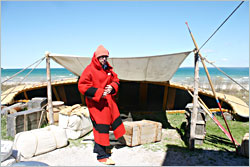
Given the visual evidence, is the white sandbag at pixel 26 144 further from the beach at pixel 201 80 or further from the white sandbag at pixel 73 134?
the beach at pixel 201 80

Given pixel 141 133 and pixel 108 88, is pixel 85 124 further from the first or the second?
pixel 108 88

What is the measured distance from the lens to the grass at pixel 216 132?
3.97 meters

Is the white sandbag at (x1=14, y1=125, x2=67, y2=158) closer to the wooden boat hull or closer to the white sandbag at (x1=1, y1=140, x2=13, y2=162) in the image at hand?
the white sandbag at (x1=1, y1=140, x2=13, y2=162)

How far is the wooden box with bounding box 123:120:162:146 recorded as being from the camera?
12.9 ft

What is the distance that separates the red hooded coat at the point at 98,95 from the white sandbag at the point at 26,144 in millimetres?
1769

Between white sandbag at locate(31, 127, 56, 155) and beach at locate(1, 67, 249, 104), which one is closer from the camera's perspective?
white sandbag at locate(31, 127, 56, 155)

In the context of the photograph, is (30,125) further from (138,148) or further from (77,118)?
(138,148)

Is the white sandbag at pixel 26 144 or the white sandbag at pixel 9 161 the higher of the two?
the white sandbag at pixel 9 161

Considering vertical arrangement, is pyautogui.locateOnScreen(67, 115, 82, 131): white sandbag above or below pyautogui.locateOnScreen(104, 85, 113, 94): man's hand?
below

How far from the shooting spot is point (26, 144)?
3.39 meters

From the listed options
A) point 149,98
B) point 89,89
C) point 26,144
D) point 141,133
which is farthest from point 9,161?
point 149,98

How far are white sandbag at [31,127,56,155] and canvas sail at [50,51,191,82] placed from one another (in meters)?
1.73

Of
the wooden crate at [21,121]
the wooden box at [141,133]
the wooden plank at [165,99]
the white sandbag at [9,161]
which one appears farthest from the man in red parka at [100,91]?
the wooden plank at [165,99]

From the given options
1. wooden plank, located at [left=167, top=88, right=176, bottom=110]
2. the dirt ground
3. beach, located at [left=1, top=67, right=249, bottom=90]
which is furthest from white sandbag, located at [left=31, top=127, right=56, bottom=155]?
beach, located at [left=1, top=67, right=249, bottom=90]
